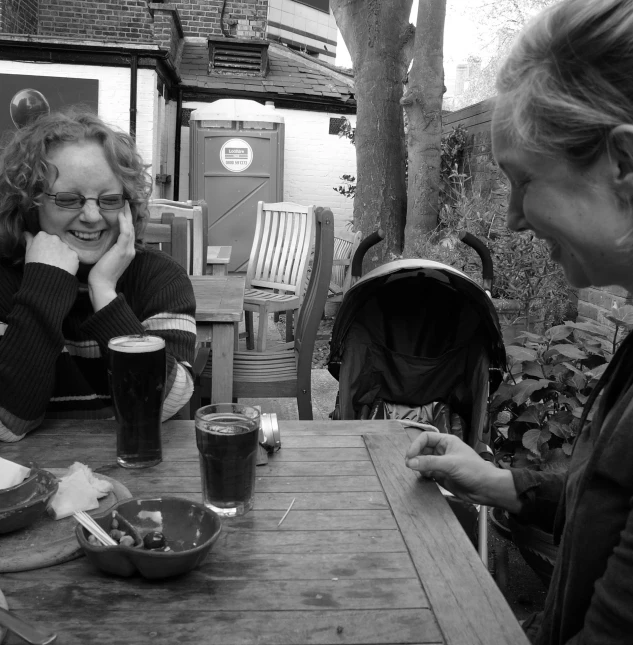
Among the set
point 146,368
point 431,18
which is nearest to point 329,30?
point 431,18

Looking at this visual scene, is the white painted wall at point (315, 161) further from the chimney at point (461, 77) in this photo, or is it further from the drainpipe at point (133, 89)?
the chimney at point (461, 77)

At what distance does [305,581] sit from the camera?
1.04 metres

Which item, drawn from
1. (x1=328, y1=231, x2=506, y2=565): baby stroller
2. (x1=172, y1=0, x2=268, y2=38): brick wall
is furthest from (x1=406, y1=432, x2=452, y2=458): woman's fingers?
(x1=172, y1=0, x2=268, y2=38): brick wall

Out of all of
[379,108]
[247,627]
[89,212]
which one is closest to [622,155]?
[247,627]

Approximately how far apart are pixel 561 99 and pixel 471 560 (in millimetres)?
676

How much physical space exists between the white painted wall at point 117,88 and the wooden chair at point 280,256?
12.0 feet

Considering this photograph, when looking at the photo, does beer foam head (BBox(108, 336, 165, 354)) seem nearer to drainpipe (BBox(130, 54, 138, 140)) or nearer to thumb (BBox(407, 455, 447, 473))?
thumb (BBox(407, 455, 447, 473))

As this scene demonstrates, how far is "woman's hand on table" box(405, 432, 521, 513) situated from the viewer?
143 centimetres

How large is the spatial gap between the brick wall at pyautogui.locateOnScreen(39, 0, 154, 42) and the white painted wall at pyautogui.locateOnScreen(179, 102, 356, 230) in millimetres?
2783

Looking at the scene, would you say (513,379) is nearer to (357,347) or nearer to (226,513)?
(357,347)

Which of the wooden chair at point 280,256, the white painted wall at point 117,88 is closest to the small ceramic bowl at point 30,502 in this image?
the wooden chair at point 280,256

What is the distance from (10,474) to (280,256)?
5254 mm

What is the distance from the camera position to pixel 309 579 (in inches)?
41.2

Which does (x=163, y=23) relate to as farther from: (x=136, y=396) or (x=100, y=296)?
(x=136, y=396)
